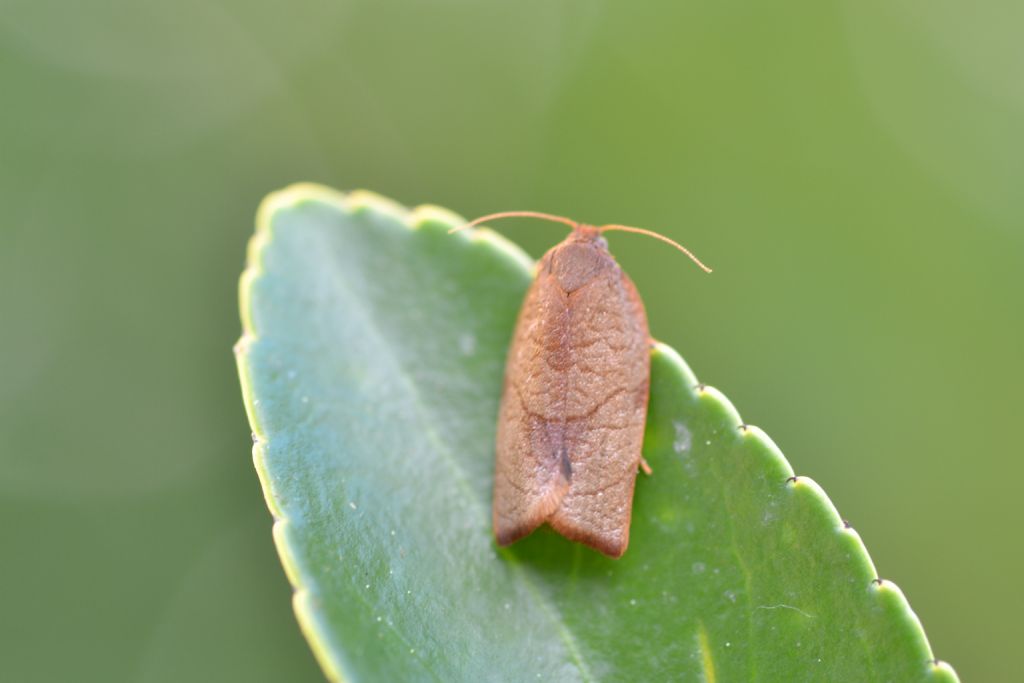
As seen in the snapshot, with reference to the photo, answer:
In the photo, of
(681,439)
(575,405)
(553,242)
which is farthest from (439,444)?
(553,242)

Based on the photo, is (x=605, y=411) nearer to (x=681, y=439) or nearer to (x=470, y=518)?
(x=681, y=439)

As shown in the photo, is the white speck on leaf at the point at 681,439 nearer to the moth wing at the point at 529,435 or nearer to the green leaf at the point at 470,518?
the green leaf at the point at 470,518

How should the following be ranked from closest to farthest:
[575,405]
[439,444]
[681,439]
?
[681,439] → [439,444] → [575,405]

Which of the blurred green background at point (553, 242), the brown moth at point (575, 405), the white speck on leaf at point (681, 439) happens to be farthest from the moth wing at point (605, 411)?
the blurred green background at point (553, 242)

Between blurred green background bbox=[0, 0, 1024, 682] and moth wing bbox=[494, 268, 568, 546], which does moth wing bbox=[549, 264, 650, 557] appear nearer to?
moth wing bbox=[494, 268, 568, 546]

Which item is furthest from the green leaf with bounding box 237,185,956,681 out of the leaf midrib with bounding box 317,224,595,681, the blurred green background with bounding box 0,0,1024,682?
the blurred green background with bounding box 0,0,1024,682
